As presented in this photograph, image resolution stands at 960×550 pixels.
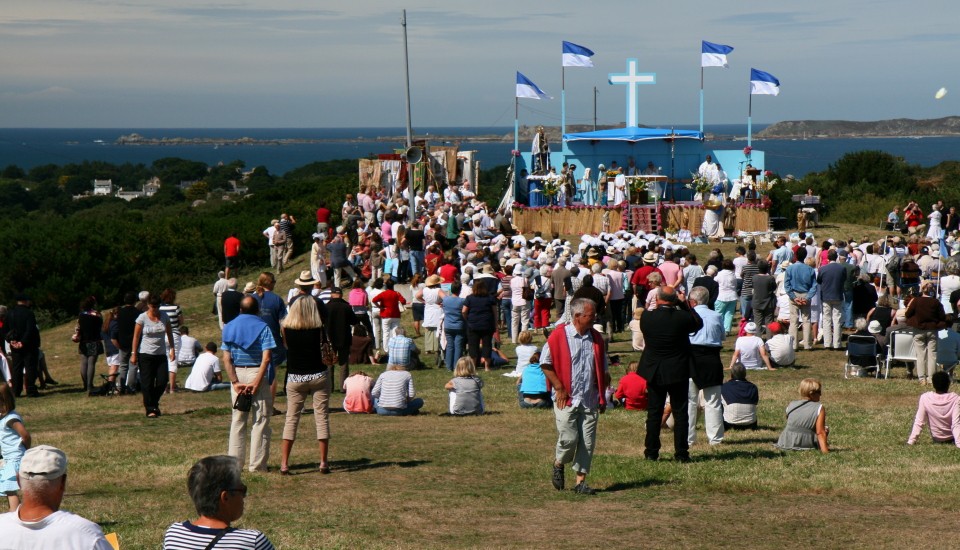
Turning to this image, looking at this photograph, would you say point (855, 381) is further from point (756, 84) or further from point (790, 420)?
point (756, 84)

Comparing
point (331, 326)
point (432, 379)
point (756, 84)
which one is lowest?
point (432, 379)

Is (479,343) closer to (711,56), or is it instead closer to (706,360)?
(706,360)

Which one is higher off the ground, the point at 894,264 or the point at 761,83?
the point at 761,83

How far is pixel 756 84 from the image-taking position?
3500 centimetres

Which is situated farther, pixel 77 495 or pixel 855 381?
pixel 855 381

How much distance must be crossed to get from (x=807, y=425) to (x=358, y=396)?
18.2 feet

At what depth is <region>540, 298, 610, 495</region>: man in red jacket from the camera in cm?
896

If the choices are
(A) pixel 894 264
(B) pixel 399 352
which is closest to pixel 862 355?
(A) pixel 894 264

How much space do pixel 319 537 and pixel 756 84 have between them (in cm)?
2988

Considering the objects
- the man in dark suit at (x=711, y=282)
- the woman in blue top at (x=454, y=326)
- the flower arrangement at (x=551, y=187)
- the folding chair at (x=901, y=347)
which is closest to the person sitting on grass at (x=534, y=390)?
the woman in blue top at (x=454, y=326)

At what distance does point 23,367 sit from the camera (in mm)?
17531

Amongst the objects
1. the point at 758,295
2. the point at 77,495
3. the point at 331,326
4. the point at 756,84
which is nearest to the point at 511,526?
the point at 77,495

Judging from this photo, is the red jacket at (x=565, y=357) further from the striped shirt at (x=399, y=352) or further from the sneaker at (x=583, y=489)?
the striped shirt at (x=399, y=352)

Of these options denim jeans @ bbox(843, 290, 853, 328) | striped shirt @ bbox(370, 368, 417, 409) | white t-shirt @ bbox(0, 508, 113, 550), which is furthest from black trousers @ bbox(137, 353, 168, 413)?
denim jeans @ bbox(843, 290, 853, 328)
